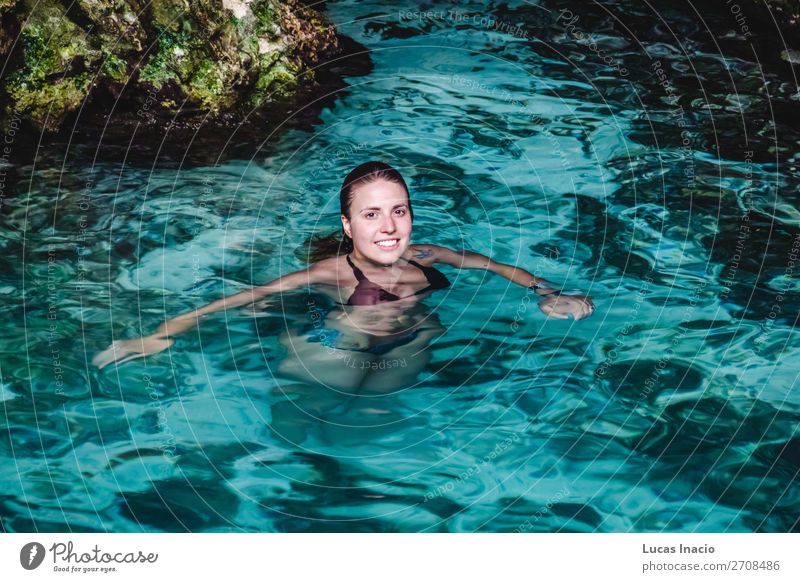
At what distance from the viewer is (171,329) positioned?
507 cm

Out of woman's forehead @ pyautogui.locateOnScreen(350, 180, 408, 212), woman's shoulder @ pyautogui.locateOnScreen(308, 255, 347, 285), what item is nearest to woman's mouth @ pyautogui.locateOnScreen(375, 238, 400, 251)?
woman's forehead @ pyautogui.locateOnScreen(350, 180, 408, 212)

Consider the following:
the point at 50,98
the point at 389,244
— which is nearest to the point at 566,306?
the point at 389,244

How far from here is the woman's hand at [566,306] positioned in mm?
5395

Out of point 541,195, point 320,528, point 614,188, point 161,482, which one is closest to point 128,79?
point 541,195

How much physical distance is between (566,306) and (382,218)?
1245 mm

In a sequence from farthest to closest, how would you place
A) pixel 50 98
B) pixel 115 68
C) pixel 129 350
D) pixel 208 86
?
1. pixel 208 86
2. pixel 115 68
3. pixel 50 98
4. pixel 129 350

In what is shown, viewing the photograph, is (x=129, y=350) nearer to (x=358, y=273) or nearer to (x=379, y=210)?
(x=358, y=273)

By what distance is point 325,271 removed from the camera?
17.8ft

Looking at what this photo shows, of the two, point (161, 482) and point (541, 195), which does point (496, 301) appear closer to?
point (541, 195)

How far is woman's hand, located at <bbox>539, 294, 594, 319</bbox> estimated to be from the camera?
539cm

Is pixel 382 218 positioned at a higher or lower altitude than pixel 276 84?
lower

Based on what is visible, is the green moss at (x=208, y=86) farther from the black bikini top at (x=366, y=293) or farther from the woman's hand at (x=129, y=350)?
the woman's hand at (x=129, y=350)

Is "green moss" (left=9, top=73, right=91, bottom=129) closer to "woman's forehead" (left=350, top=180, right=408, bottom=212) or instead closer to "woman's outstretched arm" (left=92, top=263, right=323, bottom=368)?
"woman's outstretched arm" (left=92, top=263, right=323, bottom=368)

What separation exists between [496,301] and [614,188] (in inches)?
75.8
